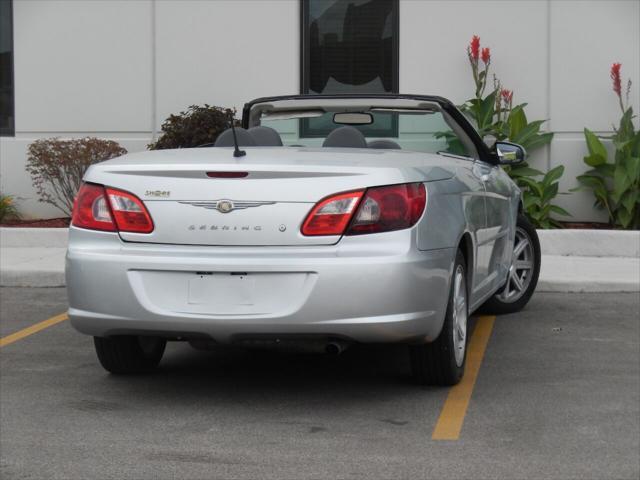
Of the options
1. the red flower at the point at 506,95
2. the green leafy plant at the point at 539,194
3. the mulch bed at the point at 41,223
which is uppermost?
the red flower at the point at 506,95

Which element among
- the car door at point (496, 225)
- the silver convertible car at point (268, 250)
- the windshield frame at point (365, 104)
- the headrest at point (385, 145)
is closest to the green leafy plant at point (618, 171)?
the car door at point (496, 225)

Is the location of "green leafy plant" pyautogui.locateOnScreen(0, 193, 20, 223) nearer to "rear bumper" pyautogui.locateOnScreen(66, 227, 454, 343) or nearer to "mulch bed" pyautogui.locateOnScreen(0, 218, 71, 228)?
"mulch bed" pyautogui.locateOnScreen(0, 218, 71, 228)

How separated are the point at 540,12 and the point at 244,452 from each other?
30.7ft

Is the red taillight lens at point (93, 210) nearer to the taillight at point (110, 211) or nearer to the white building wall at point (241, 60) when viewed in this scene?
the taillight at point (110, 211)

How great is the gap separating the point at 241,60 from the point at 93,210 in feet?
27.2

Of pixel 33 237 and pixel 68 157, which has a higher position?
pixel 68 157

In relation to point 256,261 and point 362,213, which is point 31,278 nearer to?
point 256,261

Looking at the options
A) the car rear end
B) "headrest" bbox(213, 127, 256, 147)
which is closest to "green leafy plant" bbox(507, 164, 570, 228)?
"headrest" bbox(213, 127, 256, 147)

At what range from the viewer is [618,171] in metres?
12.5

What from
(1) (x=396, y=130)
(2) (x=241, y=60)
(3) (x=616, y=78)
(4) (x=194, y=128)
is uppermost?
(2) (x=241, y=60)

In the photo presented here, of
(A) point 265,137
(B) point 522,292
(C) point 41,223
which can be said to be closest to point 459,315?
(A) point 265,137

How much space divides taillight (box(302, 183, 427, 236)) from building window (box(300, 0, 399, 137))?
832cm

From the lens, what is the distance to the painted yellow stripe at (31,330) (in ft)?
26.3

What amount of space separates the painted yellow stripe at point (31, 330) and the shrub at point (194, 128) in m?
4.25
